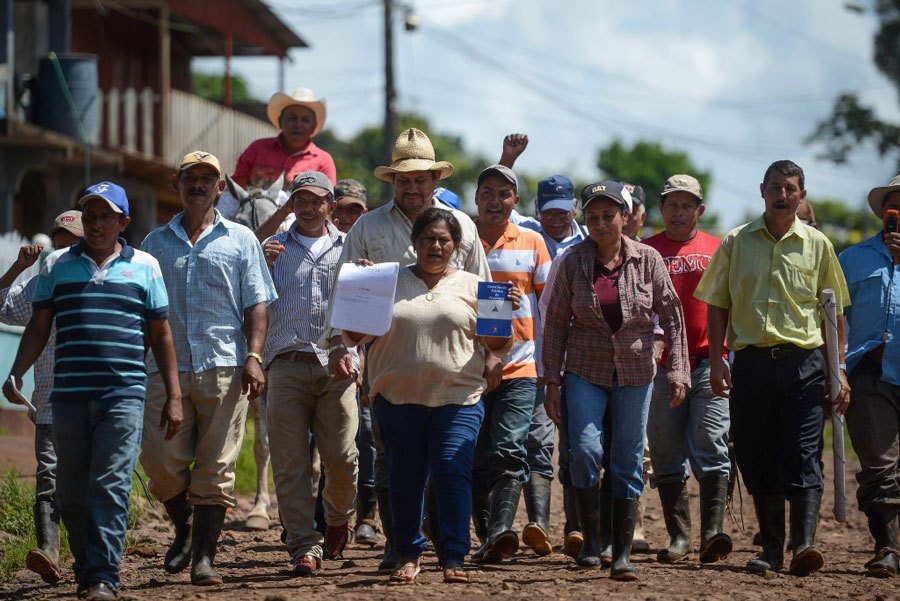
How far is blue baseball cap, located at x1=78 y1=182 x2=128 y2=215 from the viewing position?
7324 millimetres

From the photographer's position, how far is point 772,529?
8.41 m

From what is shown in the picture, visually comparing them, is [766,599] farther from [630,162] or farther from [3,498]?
[630,162]

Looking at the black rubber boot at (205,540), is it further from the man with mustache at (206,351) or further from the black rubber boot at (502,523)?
the black rubber boot at (502,523)

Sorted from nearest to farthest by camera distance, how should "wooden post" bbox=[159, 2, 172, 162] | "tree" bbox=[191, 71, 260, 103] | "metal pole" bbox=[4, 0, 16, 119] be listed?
"metal pole" bbox=[4, 0, 16, 119], "wooden post" bbox=[159, 2, 172, 162], "tree" bbox=[191, 71, 260, 103]

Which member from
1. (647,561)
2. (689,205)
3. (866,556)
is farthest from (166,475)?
(866,556)

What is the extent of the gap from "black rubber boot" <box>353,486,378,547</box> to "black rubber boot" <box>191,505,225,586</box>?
2201mm

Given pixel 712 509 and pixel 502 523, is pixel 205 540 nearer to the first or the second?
pixel 502 523

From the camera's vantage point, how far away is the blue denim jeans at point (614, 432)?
7.96 m

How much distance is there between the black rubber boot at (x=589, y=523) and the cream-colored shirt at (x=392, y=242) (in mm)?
1330

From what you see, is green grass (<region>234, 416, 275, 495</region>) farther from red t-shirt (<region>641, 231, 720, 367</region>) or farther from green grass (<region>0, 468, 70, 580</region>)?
red t-shirt (<region>641, 231, 720, 367</region>)

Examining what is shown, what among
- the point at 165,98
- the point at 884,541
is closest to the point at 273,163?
the point at 884,541

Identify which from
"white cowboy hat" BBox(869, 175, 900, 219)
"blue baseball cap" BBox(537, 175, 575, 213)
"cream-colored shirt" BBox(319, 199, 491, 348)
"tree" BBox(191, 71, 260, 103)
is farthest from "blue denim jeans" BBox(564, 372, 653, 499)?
"tree" BBox(191, 71, 260, 103)

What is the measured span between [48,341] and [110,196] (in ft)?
5.24

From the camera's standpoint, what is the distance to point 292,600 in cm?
714
